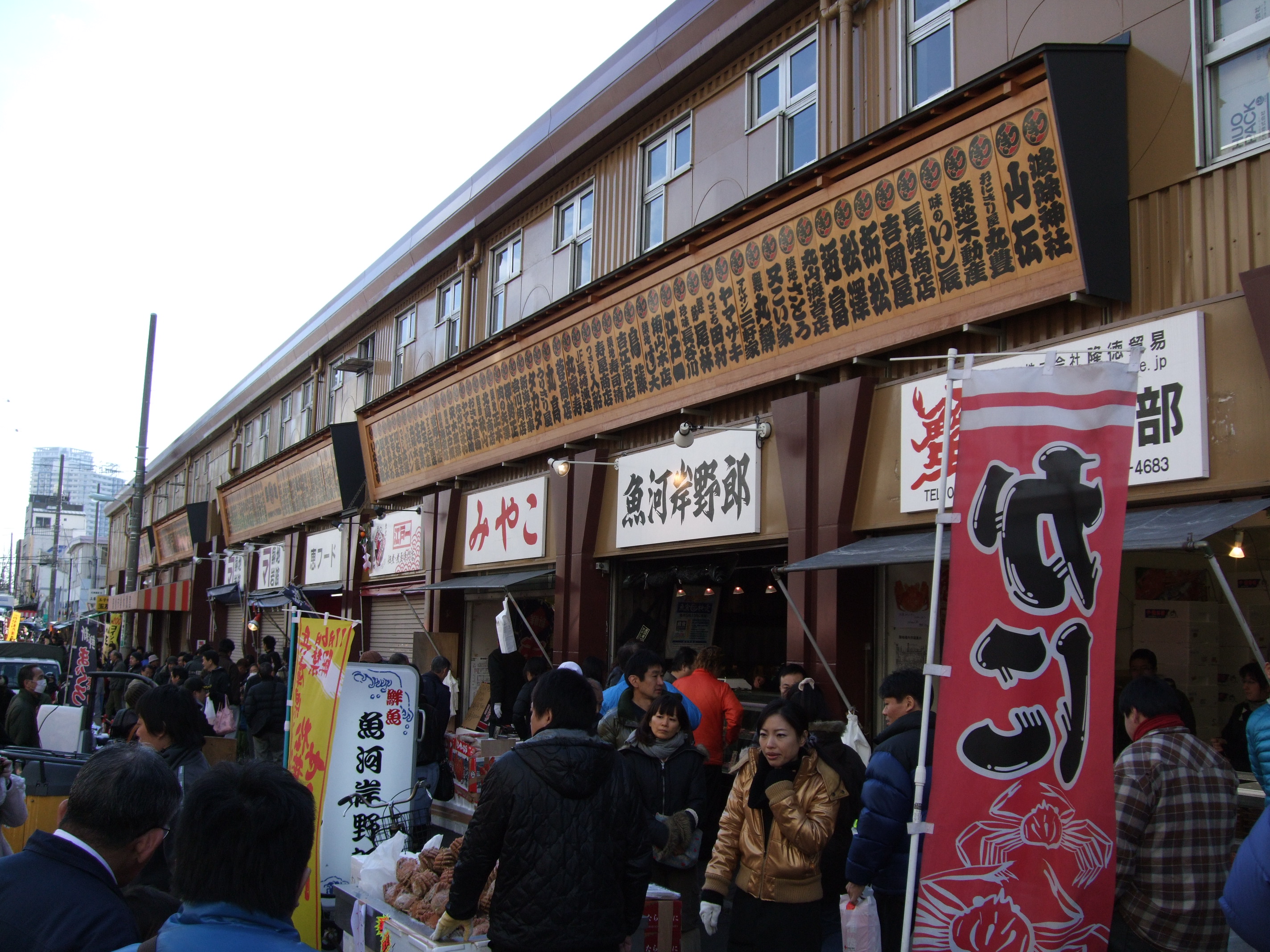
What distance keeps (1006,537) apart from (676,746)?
2816mm

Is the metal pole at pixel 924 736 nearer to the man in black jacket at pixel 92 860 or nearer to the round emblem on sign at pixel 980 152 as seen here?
the man in black jacket at pixel 92 860

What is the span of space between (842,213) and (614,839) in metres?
6.52

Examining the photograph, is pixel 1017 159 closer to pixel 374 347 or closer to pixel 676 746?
pixel 676 746

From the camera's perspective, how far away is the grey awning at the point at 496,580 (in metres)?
13.6

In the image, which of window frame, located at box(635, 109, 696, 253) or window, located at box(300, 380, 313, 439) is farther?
window, located at box(300, 380, 313, 439)

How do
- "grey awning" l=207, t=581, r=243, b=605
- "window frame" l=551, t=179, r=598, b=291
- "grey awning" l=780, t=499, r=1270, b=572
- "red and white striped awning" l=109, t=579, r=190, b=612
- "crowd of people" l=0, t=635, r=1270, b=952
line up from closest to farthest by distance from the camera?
"crowd of people" l=0, t=635, r=1270, b=952
"grey awning" l=780, t=499, r=1270, b=572
"window frame" l=551, t=179, r=598, b=291
"grey awning" l=207, t=581, r=243, b=605
"red and white striped awning" l=109, t=579, r=190, b=612

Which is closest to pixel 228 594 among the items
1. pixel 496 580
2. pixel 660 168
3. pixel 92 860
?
pixel 496 580

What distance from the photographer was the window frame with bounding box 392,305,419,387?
64.8 ft

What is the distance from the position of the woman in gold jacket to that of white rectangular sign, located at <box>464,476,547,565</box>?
9.60 metres

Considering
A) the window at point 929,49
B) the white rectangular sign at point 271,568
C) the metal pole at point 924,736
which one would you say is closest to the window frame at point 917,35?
the window at point 929,49

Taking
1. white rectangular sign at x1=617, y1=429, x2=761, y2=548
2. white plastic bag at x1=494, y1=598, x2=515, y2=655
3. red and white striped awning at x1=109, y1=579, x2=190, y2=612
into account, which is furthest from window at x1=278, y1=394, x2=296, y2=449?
white rectangular sign at x1=617, y1=429, x2=761, y2=548

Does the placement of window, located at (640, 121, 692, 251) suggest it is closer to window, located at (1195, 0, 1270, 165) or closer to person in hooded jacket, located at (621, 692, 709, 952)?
window, located at (1195, 0, 1270, 165)

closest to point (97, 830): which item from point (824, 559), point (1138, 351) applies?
point (1138, 351)

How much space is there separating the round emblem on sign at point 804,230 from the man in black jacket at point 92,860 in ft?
24.8
